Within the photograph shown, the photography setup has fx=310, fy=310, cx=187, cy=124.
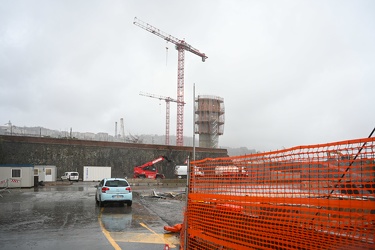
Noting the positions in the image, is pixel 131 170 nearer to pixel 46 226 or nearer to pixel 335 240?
pixel 46 226

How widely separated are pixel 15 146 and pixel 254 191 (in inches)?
1855

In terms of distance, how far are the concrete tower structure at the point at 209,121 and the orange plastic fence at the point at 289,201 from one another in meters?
79.2

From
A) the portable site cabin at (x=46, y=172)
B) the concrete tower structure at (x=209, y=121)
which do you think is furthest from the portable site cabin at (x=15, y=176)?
the concrete tower structure at (x=209, y=121)

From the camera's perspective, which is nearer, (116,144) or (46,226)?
(46,226)

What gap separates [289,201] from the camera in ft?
13.3

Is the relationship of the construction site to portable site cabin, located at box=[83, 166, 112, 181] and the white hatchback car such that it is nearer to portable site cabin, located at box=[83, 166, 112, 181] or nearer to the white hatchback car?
the white hatchback car

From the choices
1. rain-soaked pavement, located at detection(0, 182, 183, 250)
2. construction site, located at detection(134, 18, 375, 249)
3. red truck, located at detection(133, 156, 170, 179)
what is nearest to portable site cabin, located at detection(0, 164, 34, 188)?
red truck, located at detection(133, 156, 170, 179)

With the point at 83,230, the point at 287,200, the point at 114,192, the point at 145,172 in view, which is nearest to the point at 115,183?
the point at 114,192

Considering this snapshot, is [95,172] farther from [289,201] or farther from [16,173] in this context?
[289,201]

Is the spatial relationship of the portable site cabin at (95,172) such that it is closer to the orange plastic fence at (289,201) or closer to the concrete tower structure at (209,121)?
the concrete tower structure at (209,121)

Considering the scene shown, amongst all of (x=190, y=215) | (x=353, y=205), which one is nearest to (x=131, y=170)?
(x=190, y=215)

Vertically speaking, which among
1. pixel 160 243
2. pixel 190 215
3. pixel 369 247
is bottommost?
pixel 160 243

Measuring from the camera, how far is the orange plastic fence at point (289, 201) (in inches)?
136

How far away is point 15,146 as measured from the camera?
44.4m
